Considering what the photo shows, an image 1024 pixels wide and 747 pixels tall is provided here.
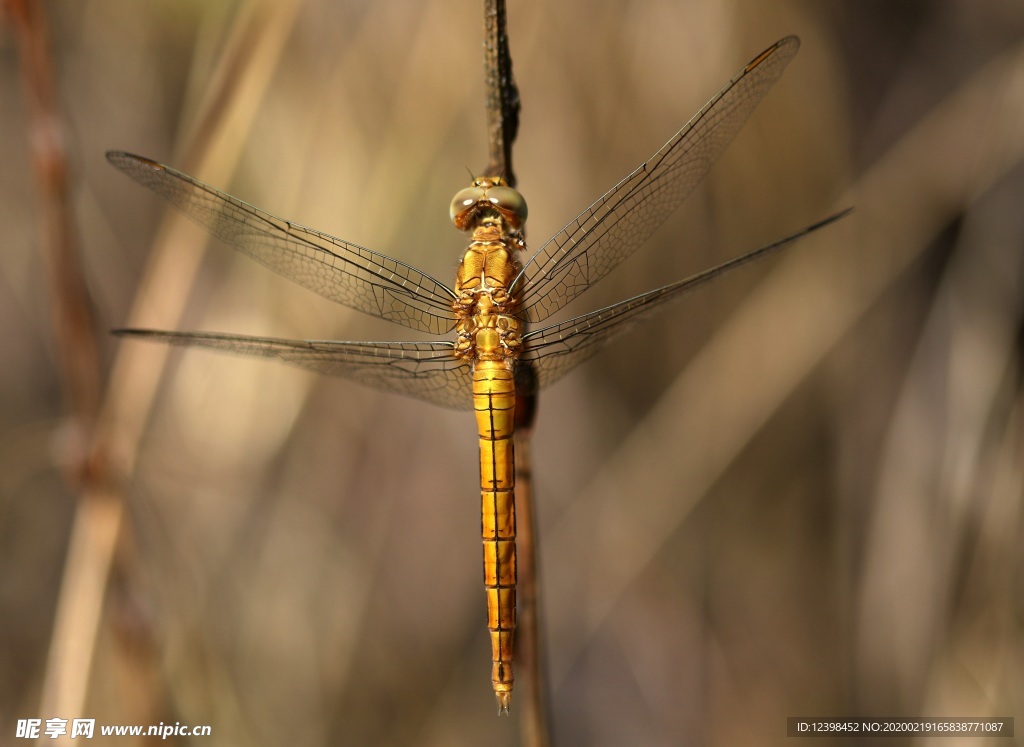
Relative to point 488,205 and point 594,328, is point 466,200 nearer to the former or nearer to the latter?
point 488,205

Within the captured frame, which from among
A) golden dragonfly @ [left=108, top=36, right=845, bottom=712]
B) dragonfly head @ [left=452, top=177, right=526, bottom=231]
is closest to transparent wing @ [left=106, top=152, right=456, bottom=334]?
golden dragonfly @ [left=108, top=36, right=845, bottom=712]

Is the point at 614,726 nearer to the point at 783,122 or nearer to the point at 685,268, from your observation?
the point at 685,268

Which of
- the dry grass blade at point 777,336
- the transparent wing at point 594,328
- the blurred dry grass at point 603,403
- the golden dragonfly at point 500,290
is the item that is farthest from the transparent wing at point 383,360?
the dry grass blade at point 777,336

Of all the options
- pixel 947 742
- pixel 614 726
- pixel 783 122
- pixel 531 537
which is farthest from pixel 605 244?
pixel 614 726

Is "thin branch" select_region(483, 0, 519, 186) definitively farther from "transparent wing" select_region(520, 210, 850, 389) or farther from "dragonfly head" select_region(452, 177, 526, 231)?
"transparent wing" select_region(520, 210, 850, 389)

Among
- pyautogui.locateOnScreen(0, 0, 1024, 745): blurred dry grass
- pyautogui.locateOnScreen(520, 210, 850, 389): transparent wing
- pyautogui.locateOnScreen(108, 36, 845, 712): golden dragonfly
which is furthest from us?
pyautogui.locateOnScreen(0, 0, 1024, 745): blurred dry grass

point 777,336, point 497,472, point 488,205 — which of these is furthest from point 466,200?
point 777,336

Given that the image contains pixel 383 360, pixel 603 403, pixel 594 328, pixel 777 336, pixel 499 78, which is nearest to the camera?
pixel 499 78
